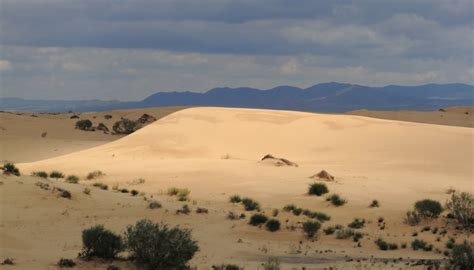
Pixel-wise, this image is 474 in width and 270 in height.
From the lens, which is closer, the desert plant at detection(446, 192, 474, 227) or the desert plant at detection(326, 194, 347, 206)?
the desert plant at detection(446, 192, 474, 227)

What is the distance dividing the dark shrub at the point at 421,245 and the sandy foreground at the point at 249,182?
37 cm

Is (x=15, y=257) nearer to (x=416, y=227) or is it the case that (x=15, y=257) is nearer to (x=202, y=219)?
(x=202, y=219)

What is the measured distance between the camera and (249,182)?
24766 millimetres

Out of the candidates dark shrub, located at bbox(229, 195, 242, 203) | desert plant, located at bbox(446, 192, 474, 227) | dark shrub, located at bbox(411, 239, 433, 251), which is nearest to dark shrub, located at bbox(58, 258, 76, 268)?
dark shrub, located at bbox(411, 239, 433, 251)

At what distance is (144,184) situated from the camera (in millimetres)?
24469

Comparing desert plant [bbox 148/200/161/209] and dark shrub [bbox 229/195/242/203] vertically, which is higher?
desert plant [bbox 148/200/161/209]

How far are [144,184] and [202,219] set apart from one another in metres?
7.54

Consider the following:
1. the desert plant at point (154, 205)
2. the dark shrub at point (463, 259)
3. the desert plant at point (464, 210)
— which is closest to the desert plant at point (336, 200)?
the desert plant at point (464, 210)

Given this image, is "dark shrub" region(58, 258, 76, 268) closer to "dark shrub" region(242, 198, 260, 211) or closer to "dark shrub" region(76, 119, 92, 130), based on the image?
"dark shrub" region(242, 198, 260, 211)

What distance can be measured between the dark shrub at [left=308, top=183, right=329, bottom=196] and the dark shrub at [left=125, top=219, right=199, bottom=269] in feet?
37.5

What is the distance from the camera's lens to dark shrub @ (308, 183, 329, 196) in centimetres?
2202

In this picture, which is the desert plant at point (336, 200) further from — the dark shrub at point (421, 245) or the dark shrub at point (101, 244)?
the dark shrub at point (101, 244)

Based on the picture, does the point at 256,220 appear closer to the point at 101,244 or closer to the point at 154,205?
the point at 154,205

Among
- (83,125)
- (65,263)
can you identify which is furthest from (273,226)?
(83,125)
